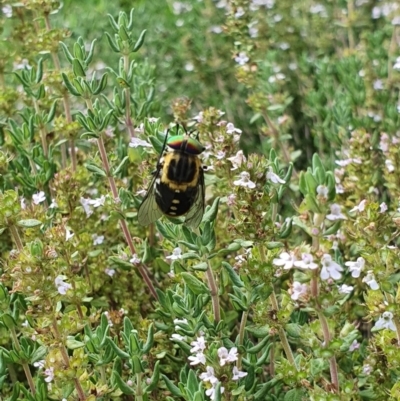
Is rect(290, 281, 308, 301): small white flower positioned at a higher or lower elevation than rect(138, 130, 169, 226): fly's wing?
higher

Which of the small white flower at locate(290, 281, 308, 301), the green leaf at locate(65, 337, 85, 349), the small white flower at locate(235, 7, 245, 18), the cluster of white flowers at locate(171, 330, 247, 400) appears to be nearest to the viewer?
the small white flower at locate(290, 281, 308, 301)

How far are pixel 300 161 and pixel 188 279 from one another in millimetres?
2662

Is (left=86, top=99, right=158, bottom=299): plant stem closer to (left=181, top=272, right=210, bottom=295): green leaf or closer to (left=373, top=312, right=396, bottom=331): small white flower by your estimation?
(left=181, top=272, right=210, bottom=295): green leaf

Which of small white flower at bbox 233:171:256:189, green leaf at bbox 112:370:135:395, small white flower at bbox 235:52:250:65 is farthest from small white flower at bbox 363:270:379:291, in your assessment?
small white flower at bbox 235:52:250:65

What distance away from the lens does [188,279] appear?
202cm

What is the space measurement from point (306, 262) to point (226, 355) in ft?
1.68

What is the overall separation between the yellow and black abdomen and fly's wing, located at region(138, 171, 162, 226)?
0.07 m

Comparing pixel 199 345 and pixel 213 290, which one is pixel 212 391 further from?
pixel 213 290

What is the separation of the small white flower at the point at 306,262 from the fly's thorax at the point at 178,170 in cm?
58

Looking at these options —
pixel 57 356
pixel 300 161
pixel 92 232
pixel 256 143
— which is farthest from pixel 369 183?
pixel 256 143

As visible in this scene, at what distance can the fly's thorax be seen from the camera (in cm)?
198

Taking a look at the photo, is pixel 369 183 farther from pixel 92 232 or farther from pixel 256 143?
pixel 256 143

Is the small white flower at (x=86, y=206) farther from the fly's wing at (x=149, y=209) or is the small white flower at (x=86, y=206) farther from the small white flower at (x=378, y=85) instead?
the small white flower at (x=378, y=85)

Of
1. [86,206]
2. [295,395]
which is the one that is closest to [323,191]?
[295,395]
